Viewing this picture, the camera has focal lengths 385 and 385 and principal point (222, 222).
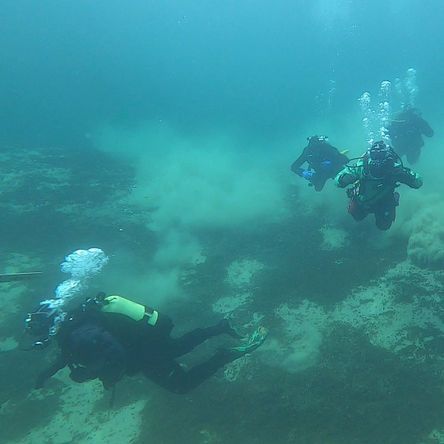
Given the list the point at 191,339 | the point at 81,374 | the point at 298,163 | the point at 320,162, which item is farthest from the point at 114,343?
the point at 320,162

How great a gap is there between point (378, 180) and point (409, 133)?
24.3 ft

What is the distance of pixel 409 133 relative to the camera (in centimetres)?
1341

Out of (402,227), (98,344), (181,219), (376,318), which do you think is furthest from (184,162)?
(98,344)

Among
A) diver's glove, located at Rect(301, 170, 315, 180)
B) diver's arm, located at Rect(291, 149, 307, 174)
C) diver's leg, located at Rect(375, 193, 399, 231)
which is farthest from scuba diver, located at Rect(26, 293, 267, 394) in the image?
diver's arm, located at Rect(291, 149, 307, 174)

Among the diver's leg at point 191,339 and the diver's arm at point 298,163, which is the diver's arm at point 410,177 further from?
the diver's leg at point 191,339

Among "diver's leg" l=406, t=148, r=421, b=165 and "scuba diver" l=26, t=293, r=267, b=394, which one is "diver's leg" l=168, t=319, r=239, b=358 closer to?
"scuba diver" l=26, t=293, r=267, b=394

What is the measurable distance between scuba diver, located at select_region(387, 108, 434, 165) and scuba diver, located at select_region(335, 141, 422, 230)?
A: 684 centimetres

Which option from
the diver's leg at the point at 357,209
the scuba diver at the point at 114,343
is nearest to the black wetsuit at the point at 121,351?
the scuba diver at the point at 114,343

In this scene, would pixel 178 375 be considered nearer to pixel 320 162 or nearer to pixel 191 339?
pixel 191 339

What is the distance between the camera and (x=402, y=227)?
997cm

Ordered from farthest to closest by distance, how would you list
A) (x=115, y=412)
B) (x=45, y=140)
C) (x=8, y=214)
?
(x=45, y=140) < (x=8, y=214) < (x=115, y=412)

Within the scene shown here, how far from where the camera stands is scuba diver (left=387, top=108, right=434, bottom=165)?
13414 millimetres

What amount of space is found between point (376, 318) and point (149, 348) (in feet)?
14.4

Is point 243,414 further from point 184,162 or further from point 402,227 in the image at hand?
point 184,162
